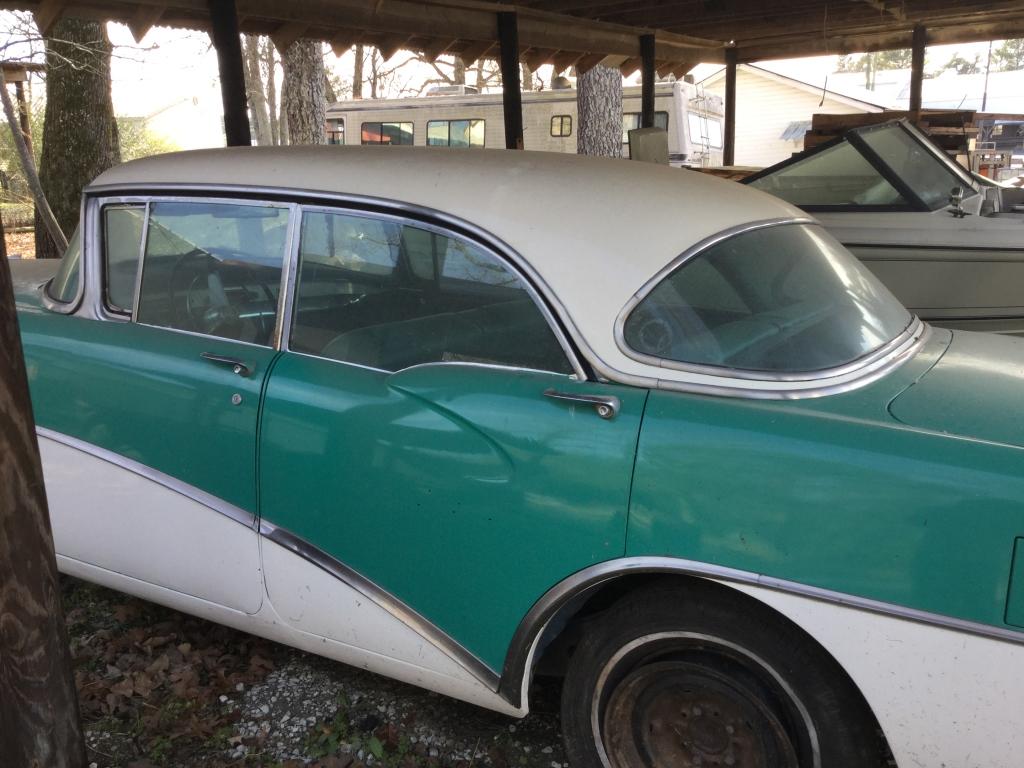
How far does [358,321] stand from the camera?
270cm

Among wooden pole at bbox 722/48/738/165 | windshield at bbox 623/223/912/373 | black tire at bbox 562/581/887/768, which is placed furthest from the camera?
wooden pole at bbox 722/48/738/165

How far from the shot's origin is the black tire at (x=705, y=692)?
2.00m

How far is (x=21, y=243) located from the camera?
1745cm

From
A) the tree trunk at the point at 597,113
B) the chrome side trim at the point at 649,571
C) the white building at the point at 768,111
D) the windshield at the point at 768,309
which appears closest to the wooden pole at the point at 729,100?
the tree trunk at the point at 597,113

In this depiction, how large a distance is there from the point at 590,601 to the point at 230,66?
4916mm

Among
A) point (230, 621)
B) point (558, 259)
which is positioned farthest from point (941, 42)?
point (230, 621)

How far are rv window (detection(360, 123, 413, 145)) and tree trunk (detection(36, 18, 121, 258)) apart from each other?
11.0 m

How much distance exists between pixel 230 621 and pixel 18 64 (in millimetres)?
9952

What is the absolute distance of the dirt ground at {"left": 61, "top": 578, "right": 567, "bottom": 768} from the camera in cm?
266

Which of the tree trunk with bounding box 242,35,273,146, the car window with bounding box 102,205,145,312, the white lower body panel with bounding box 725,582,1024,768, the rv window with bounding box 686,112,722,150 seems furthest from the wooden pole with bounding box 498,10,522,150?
A: the tree trunk with bounding box 242,35,273,146

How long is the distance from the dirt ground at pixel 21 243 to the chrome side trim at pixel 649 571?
16.3 meters

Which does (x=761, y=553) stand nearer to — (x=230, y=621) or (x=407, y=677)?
(x=407, y=677)

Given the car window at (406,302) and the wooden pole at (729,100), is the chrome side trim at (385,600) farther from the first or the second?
the wooden pole at (729,100)

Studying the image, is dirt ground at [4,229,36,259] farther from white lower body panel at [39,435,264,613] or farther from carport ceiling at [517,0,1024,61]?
white lower body panel at [39,435,264,613]
